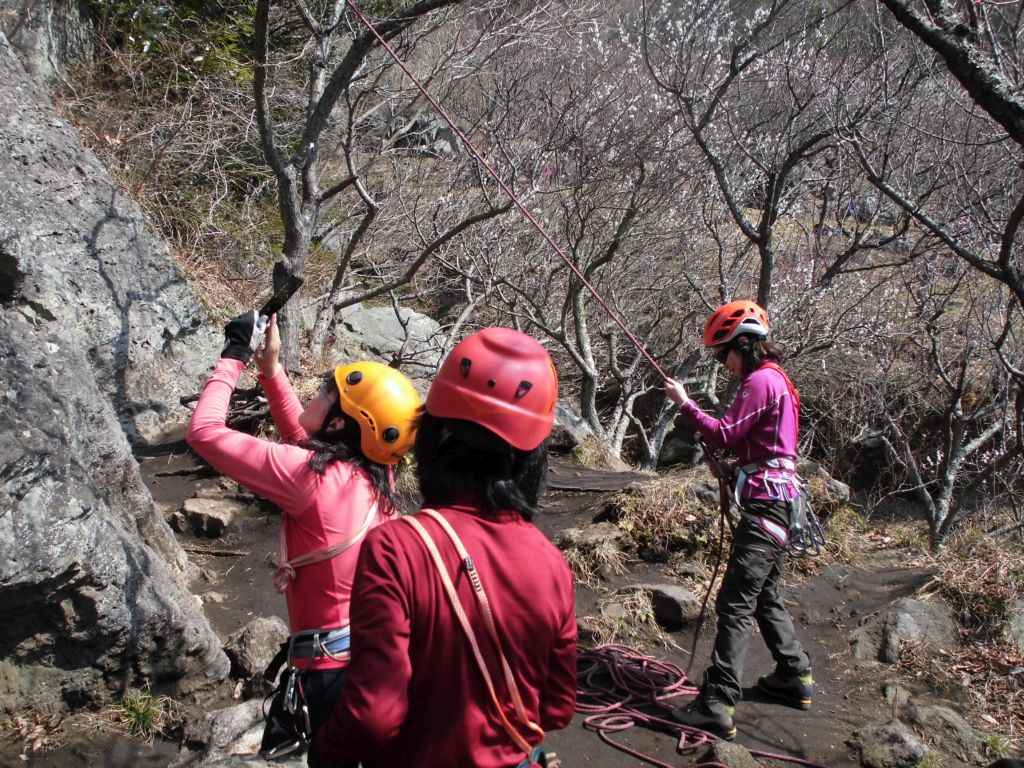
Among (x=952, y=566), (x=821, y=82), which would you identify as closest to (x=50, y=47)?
(x=821, y=82)

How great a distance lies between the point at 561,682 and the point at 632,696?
8.84ft

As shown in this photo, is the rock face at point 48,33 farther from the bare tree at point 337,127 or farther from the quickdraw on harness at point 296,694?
the quickdraw on harness at point 296,694

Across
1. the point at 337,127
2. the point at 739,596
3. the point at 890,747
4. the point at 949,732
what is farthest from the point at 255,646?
the point at 337,127

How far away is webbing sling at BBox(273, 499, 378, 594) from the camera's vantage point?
2.21 metres

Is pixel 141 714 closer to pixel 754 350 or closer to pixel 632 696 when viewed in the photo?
pixel 632 696

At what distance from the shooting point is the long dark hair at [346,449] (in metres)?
2.26

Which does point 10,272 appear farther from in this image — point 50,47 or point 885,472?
point 885,472

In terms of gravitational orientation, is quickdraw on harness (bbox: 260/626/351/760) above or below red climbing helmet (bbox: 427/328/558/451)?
below

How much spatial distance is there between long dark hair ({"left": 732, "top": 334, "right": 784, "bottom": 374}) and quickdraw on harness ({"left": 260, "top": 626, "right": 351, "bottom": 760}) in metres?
2.52

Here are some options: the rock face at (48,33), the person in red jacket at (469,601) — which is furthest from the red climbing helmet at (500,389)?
the rock face at (48,33)

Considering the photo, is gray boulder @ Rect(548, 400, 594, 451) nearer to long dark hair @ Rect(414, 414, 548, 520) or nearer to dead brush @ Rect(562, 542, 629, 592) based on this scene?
dead brush @ Rect(562, 542, 629, 592)

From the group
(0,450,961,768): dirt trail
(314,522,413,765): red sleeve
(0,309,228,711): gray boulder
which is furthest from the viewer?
(0,450,961,768): dirt trail

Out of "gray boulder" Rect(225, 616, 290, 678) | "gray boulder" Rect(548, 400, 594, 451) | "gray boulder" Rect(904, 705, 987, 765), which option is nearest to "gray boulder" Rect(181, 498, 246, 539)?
"gray boulder" Rect(225, 616, 290, 678)

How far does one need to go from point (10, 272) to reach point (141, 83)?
5098 millimetres
